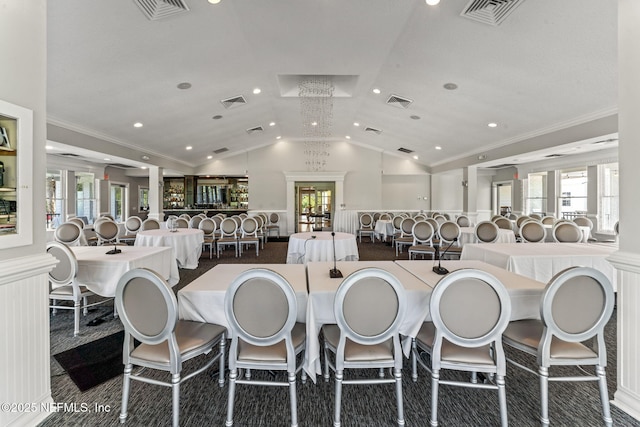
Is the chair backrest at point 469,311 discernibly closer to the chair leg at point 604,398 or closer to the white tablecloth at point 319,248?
the chair leg at point 604,398

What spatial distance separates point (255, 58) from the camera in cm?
512

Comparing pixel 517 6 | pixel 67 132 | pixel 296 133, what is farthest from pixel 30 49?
pixel 296 133

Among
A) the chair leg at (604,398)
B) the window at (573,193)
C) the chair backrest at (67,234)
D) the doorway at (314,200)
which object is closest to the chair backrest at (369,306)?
the chair leg at (604,398)

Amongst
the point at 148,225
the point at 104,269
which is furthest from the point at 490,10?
the point at 148,225

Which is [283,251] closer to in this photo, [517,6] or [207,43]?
[207,43]

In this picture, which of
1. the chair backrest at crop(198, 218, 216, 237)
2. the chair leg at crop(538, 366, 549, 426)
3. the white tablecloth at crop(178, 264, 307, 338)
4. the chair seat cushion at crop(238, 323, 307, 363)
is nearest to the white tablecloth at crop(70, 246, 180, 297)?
the white tablecloth at crop(178, 264, 307, 338)

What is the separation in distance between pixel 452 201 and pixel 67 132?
13067 millimetres

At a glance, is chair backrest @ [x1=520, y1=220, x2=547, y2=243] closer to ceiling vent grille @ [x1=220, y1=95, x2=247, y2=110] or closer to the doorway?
ceiling vent grille @ [x1=220, y1=95, x2=247, y2=110]

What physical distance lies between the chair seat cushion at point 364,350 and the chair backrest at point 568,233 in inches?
194

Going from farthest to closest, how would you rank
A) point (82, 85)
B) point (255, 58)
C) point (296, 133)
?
point (296, 133) → point (255, 58) → point (82, 85)

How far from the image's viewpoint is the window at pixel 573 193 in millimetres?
8844

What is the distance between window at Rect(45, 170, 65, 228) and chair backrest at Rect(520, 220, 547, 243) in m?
12.5

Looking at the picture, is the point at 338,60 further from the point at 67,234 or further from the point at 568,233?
the point at 67,234

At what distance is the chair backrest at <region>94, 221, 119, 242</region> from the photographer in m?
5.89
